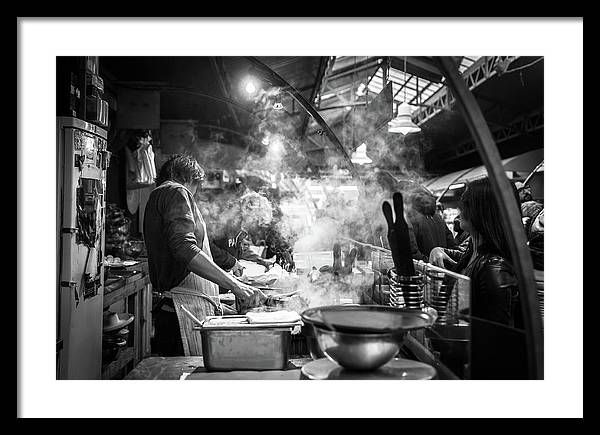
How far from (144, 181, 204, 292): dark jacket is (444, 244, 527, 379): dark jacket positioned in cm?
153

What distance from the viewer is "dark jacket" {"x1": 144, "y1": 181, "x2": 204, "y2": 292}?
2918mm

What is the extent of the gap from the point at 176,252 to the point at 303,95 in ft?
12.0

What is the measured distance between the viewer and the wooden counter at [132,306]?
3.98m

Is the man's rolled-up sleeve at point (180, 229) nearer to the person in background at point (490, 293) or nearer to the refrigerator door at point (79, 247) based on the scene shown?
the refrigerator door at point (79, 247)

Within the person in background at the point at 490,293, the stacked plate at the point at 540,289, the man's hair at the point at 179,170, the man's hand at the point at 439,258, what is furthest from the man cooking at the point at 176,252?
the stacked plate at the point at 540,289

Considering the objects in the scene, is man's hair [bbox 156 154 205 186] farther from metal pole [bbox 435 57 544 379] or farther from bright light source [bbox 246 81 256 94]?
metal pole [bbox 435 57 544 379]

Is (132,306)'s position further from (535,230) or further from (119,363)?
(535,230)

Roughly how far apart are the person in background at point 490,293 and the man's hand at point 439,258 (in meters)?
0.81
